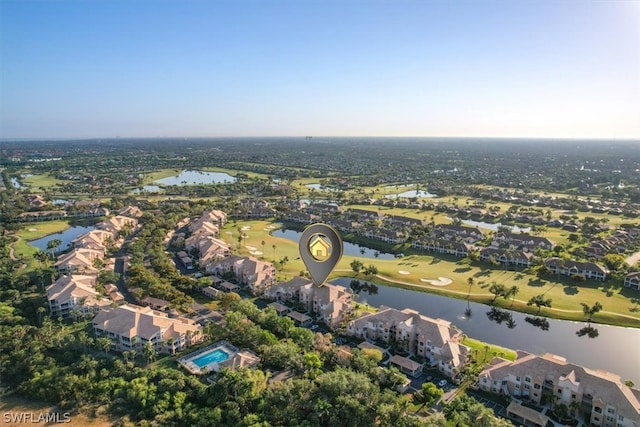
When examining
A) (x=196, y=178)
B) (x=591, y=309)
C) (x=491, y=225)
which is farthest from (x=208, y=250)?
(x=196, y=178)

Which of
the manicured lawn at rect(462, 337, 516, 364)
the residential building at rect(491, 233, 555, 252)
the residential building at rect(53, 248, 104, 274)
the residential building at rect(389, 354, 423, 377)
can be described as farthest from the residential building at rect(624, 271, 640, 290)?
the residential building at rect(53, 248, 104, 274)

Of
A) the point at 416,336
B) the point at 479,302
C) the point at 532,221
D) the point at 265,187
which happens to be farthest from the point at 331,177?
the point at 416,336

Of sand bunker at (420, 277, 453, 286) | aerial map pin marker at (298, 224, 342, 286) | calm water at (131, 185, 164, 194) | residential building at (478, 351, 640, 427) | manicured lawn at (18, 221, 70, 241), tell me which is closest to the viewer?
aerial map pin marker at (298, 224, 342, 286)

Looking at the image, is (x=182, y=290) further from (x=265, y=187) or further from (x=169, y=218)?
(x=265, y=187)

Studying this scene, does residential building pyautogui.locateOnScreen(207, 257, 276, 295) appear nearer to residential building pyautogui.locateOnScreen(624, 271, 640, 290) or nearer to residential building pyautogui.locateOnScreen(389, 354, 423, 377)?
residential building pyautogui.locateOnScreen(389, 354, 423, 377)

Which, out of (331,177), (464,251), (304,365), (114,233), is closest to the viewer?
(304,365)

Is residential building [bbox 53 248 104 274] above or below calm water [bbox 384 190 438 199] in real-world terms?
below
